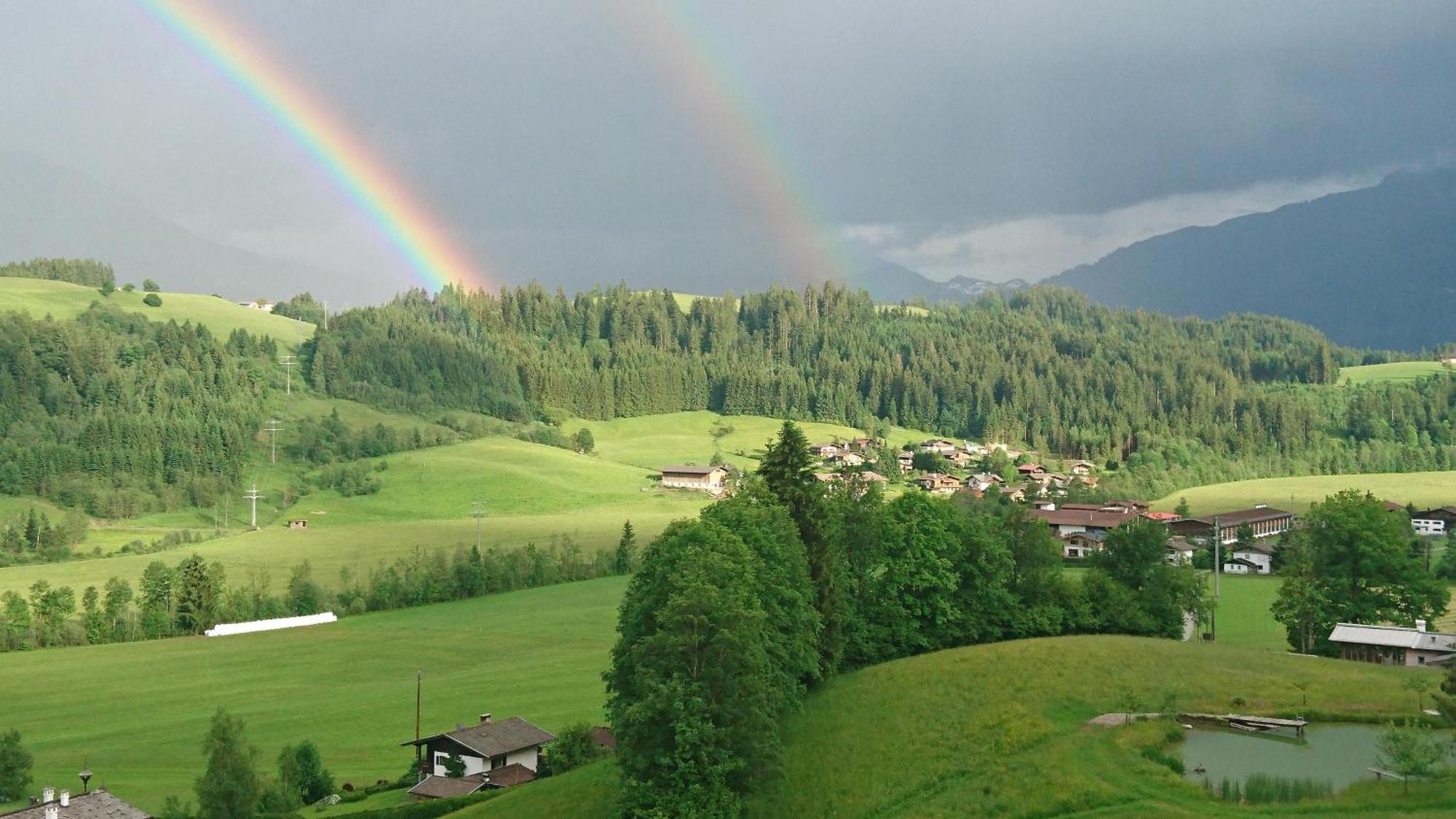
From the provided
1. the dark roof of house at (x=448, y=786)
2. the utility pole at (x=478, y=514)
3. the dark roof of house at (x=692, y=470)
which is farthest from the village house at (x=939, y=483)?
the dark roof of house at (x=448, y=786)

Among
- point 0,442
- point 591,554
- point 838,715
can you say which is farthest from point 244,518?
point 838,715

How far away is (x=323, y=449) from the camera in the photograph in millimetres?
172875

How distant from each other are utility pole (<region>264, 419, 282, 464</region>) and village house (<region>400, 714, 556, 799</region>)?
125 metres

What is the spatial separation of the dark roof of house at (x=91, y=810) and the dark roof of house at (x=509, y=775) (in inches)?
541

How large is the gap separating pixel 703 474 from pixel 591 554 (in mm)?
58379

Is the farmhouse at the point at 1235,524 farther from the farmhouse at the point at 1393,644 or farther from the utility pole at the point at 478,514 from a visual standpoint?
the utility pole at the point at 478,514

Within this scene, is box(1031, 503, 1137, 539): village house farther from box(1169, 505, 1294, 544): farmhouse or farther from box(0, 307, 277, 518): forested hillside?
box(0, 307, 277, 518): forested hillside

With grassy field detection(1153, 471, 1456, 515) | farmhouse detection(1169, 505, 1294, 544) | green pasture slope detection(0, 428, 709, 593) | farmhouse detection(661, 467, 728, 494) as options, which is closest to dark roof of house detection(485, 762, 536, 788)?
green pasture slope detection(0, 428, 709, 593)

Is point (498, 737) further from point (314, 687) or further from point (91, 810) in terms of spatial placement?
point (314, 687)

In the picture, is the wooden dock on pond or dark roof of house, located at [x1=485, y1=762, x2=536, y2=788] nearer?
the wooden dock on pond

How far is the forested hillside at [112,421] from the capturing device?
15375cm

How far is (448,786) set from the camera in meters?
50.8

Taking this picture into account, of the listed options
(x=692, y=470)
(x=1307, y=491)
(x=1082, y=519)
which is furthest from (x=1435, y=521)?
(x=692, y=470)

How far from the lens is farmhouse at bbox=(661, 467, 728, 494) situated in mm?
173000
